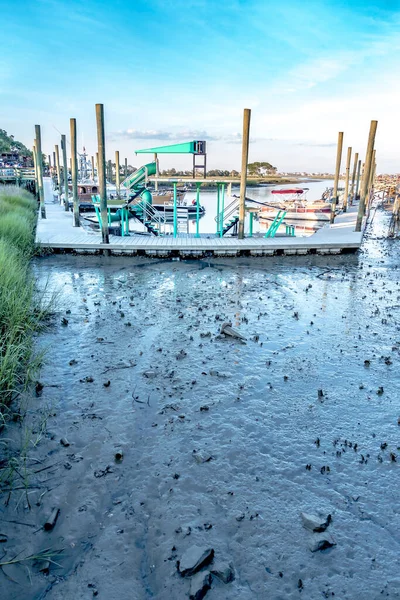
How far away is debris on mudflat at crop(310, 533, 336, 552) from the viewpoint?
3500 millimetres

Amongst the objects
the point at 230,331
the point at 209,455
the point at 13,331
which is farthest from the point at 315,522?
the point at 13,331

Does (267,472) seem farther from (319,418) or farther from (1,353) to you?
(1,353)

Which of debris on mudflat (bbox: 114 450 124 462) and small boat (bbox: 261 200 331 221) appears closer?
debris on mudflat (bbox: 114 450 124 462)

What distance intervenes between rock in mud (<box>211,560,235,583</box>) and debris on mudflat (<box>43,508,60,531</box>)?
1.44m

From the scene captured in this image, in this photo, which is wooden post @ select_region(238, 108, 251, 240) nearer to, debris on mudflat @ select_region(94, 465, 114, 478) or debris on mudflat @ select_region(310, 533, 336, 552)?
debris on mudflat @ select_region(94, 465, 114, 478)

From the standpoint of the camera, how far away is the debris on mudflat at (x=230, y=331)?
7.82 m

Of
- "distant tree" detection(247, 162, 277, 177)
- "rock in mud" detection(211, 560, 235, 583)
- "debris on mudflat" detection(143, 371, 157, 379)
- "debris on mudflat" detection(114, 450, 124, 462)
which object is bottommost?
"rock in mud" detection(211, 560, 235, 583)

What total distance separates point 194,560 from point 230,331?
4872 mm

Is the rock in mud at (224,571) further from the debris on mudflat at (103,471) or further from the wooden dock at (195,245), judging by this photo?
the wooden dock at (195,245)

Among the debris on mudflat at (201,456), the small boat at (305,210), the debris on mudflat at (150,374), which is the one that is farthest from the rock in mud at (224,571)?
the small boat at (305,210)

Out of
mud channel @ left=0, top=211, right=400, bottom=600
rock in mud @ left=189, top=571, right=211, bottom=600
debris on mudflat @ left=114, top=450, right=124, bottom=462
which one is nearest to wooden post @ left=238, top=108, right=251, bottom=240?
mud channel @ left=0, top=211, right=400, bottom=600

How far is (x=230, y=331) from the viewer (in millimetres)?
7918

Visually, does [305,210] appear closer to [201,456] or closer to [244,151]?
[244,151]

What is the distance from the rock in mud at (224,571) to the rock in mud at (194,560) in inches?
3.2
